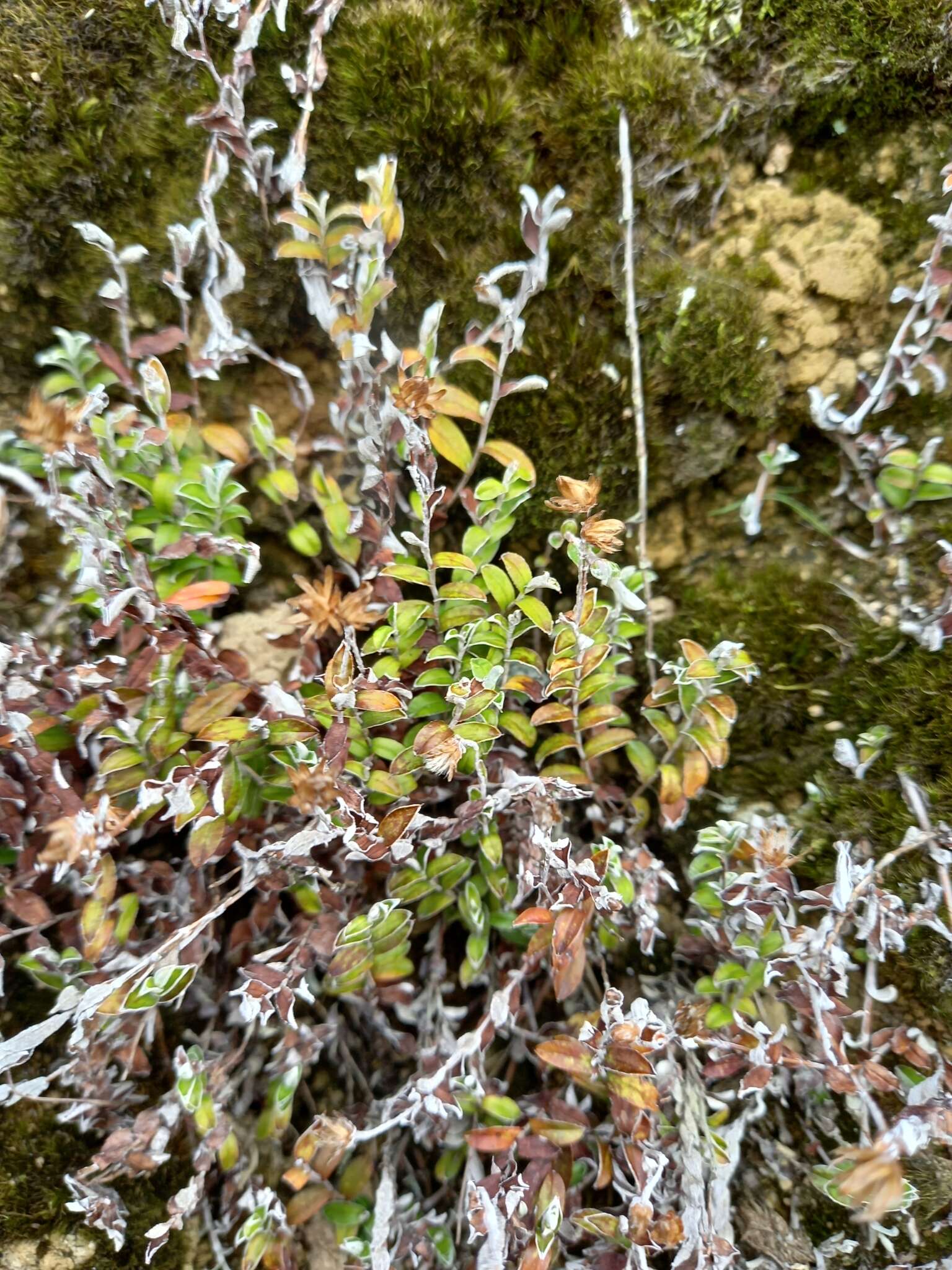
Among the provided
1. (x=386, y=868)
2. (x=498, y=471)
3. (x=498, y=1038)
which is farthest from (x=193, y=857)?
(x=498, y=471)

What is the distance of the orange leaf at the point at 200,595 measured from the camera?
74.5 inches

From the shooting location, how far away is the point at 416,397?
166 cm

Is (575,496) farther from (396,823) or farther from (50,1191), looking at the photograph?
(50,1191)

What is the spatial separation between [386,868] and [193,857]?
0.46 meters

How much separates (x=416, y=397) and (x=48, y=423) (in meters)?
0.98

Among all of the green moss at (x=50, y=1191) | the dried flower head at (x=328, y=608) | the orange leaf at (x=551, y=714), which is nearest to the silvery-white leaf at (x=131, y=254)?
the dried flower head at (x=328, y=608)

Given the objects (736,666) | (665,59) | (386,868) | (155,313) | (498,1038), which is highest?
(665,59)

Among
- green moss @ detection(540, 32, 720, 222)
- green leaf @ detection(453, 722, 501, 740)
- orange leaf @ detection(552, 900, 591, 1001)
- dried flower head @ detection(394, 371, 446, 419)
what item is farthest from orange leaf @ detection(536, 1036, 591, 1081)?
green moss @ detection(540, 32, 720, 222)

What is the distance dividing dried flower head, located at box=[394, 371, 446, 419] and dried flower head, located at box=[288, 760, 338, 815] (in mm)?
740

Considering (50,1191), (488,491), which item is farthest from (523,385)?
(50,1191)

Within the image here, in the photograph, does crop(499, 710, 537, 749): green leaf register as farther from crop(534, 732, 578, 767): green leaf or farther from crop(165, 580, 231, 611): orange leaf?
crop(165, 580, 231, 611): orange leaf

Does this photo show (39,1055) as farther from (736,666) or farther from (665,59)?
(665,59)

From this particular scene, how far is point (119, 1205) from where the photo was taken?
184 cm

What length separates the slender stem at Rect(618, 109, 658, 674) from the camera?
209 cm
